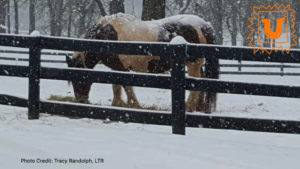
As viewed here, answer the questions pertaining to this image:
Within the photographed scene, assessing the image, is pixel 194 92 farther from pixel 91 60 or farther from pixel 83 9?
pixel 83 9

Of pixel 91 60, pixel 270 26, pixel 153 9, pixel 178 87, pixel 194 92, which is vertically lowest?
pixel 194 92

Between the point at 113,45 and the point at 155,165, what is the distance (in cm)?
227


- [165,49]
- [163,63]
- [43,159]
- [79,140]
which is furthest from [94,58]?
[43,159]

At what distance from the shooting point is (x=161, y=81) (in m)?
5.00

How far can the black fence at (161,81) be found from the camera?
15.4ft

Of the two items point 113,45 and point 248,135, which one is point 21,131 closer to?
point 113,45

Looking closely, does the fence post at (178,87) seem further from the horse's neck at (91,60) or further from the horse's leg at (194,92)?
the horse's neck at (91,60)

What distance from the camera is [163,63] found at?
7.98 m

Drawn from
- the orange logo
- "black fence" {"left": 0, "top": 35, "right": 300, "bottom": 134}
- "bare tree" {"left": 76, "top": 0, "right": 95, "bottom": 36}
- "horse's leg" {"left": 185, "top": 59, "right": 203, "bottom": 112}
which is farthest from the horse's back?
"bare tree" {"left": 76, "top": 0, "right": 95, "bottom": 36}

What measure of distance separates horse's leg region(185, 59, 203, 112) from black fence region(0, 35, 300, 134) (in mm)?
3000

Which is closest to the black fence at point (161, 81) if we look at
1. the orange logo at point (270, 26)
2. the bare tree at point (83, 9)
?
the orange logo at point (270, 26)

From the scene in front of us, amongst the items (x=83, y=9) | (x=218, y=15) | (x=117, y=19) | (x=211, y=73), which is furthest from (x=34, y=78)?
(x=218, y=15)

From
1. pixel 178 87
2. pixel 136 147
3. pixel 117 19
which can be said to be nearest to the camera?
pixel 136 147

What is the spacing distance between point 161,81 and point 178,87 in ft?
0.89
